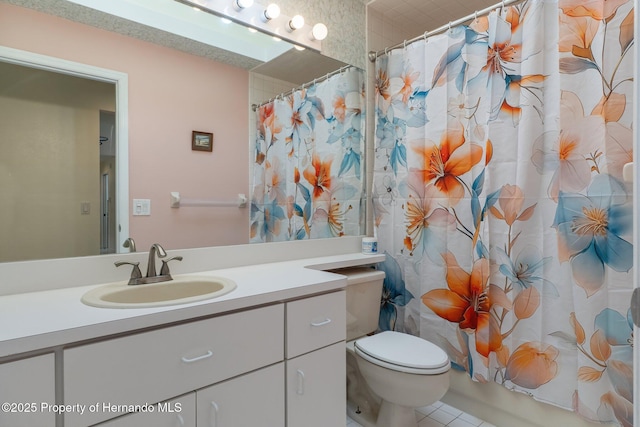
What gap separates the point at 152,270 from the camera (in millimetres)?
1280

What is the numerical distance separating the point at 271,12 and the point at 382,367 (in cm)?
176

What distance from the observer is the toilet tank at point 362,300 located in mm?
1769

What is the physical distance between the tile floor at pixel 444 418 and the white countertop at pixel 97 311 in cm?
99

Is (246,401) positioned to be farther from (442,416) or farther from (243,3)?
(243,3)

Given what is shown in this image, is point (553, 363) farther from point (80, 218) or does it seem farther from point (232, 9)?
point (232, 9)

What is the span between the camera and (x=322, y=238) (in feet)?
6.54

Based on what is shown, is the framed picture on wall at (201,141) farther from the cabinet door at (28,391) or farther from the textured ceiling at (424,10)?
the textured ceiling at (424,10)

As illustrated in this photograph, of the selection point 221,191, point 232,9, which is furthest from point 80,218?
point 232,9

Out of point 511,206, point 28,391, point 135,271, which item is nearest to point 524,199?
point 511,206

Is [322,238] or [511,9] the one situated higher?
[511,9]

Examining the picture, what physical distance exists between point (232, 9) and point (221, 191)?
85 centimetres

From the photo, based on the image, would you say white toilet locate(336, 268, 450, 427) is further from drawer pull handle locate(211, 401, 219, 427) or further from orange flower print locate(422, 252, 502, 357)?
drawer pull handle locate(211, 401, 219, 427)

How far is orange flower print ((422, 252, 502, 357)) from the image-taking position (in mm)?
1616

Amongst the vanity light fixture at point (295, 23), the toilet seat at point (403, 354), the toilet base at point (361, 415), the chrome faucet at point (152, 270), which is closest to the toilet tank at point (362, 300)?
the toilet seat at point (403, 354)
